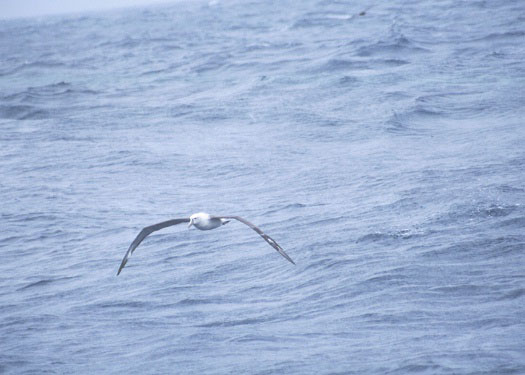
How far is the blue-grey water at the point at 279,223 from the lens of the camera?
40.5 ft

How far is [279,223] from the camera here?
17688 mm

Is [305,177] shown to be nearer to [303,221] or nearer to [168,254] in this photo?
[303,221]

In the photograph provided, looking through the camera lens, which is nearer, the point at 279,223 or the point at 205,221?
the point at 205,221

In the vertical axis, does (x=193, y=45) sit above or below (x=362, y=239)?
below

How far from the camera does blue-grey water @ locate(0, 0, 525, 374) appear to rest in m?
12.4

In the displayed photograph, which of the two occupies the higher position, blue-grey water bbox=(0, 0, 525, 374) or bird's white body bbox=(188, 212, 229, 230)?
bird's white body bbox=(188, 212, 229, 230)

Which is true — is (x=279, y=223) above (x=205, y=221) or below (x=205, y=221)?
below

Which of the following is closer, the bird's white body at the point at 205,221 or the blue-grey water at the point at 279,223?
the bird's white body at the point at 205,221

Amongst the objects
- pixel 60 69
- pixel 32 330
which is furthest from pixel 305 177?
pixel 60 69

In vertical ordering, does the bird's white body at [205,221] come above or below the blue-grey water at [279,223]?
above

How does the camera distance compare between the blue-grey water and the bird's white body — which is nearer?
the bird's white body

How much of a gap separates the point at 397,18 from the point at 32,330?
52.1m

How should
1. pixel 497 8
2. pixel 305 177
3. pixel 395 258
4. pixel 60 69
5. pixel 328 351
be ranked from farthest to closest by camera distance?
pixel 497 8 < pixel 60 69 < pixel 305 177 < pixel 395 258 < pixel 328 351

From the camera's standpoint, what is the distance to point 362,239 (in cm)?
1611
